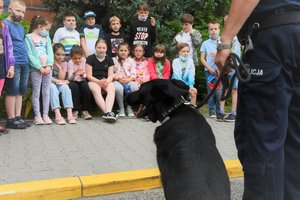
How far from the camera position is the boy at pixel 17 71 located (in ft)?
19.9

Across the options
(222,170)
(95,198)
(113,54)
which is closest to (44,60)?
(113,54)

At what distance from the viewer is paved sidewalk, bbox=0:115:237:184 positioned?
15.2 feet

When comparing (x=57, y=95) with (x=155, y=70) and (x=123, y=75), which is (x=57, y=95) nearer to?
(x=123, y=75)

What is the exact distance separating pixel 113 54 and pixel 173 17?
2.06 meters

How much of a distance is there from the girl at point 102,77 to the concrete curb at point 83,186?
7.72 ft

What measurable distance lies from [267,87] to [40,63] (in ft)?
14.9

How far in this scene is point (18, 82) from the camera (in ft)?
20.1

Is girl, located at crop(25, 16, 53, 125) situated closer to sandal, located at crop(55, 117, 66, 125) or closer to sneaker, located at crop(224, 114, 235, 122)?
sandal, located at crop(55, 117, 66, 125)

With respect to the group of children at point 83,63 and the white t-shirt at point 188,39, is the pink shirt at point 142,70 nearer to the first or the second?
the group of children at point 83,63

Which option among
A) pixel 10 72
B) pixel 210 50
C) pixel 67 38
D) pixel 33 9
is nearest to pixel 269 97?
pixel 10 72

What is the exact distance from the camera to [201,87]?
8625 mm

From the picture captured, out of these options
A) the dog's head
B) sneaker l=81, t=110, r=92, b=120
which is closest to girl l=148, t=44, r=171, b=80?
sneaker l=81, t=110, r=92, b=120

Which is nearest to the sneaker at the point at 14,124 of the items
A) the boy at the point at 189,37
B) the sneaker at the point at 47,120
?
the sneaker at the point at 47,120

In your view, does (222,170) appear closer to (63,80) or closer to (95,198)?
(95,198)
